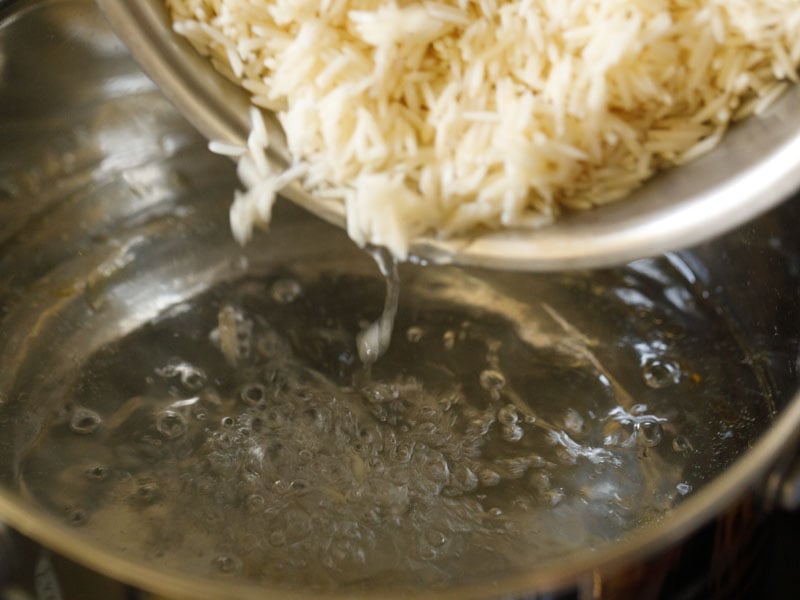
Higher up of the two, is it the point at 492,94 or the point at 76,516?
the point at 492,94

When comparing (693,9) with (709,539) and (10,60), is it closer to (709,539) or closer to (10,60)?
(709,539)

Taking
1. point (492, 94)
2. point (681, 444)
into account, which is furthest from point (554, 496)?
point (492, 94)

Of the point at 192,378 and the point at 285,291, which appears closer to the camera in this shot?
the point at 192,378

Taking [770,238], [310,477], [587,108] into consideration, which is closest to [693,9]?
[587,108]

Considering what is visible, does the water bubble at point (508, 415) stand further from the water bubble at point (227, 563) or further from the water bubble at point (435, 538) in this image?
the water bubble at point (227, 563)

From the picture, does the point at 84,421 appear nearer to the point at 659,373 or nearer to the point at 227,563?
the point at 227,563
